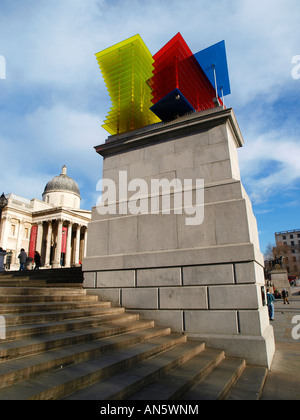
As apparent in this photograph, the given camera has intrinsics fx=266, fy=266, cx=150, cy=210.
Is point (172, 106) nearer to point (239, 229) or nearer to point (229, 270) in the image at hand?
point (239, 229)

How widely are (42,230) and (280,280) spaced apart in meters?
50.8

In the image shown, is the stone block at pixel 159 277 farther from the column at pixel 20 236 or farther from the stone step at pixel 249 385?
the column at pixel 20 236

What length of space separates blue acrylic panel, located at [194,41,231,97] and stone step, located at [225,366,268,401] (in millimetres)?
8767

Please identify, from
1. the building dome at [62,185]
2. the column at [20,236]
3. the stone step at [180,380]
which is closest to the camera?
the stone step at [180,380]

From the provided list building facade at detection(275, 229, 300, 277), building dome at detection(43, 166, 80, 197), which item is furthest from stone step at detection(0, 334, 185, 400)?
building facade at detection(275, 229, 300, 277)

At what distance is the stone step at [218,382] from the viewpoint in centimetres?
365

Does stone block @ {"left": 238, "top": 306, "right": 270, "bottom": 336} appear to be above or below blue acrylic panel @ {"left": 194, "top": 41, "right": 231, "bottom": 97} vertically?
below

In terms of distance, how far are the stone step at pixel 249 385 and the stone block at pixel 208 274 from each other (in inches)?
71.1

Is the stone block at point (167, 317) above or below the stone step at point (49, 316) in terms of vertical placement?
below

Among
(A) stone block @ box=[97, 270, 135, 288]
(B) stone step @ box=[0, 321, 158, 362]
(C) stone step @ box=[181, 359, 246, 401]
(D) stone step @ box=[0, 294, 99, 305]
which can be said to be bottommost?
(C) stone step @ box=[181, 359, 246, 401]

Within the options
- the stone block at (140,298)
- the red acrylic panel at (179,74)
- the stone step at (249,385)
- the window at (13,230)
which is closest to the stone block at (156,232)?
the stone block at (140,298)

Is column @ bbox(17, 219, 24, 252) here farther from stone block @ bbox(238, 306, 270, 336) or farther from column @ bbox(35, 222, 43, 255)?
stone block @ bbox(238, 306, 270, 336)

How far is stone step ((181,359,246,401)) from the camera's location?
365cm

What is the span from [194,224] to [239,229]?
1158 mm
